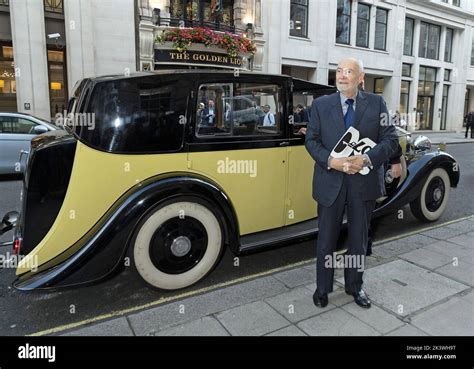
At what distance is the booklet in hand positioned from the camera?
2840 millimetres

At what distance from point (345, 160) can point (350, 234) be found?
694 millimetres

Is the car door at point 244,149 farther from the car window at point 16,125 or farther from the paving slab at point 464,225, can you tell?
the car window at point 16,125

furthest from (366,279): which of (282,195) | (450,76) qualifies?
(450,76)

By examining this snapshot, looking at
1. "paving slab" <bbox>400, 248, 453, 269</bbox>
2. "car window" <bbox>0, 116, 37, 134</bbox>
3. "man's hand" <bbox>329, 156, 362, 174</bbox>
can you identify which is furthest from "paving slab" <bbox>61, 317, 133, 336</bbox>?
"car window" <bbox>0, 116, 37, 134</bbox>

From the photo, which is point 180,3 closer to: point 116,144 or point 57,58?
point 57,58

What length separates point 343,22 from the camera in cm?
2059

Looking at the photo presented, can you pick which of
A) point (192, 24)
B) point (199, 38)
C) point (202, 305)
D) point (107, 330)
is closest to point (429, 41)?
point (192, 24)

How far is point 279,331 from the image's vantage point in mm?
2746

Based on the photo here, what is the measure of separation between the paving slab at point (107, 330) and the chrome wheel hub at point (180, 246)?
69 centimetres

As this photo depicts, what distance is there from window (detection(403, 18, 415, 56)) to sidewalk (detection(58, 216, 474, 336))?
23716 mm

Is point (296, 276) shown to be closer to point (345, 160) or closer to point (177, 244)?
point (177, 244)

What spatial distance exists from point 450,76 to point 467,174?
21.5 metres

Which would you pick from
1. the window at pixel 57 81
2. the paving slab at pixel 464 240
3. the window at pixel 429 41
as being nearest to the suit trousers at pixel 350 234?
the paving slab at pixel 464 240

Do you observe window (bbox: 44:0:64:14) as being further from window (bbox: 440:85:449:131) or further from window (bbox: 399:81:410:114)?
window (bbox: 440:85:449:131)
